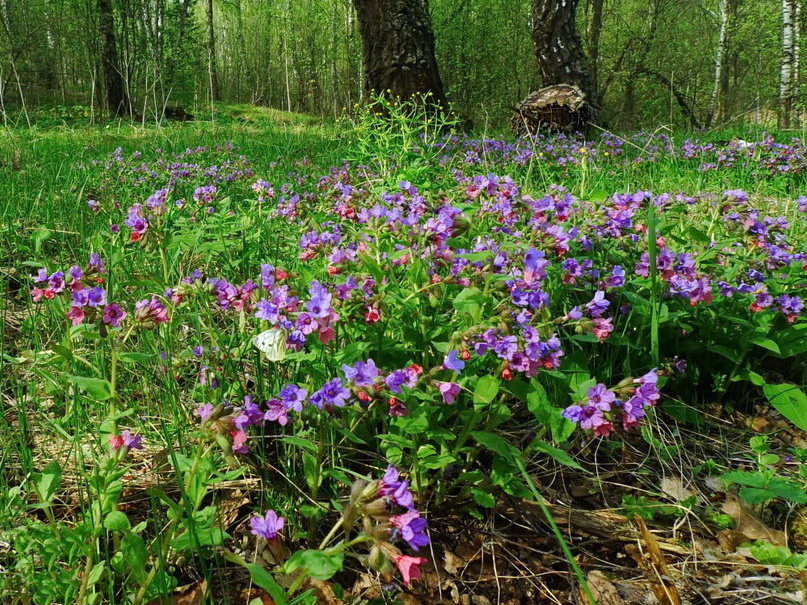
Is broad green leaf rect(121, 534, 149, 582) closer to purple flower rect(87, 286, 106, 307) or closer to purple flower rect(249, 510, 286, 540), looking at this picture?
purple flower rect(249, 510, 286, 540)

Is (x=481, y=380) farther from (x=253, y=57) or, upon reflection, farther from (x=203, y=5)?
(x=203, y=5)

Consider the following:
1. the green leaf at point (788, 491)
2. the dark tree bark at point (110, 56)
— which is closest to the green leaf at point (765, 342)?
the green leaf at point (788, 491)

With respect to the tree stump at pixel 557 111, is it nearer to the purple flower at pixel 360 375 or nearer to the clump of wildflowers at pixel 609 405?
the clump of wildflowers at pixel 609 405

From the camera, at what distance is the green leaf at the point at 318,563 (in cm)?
77

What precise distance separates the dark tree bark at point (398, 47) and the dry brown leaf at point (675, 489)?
522 cm

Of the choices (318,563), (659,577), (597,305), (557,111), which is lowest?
(659,577)

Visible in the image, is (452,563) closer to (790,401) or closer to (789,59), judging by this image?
(790,401)

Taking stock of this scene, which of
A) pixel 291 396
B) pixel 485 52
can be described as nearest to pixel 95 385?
pixel 291 396

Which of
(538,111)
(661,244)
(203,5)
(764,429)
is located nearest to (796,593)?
(764,429)

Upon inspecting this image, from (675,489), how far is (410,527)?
0.99 metres

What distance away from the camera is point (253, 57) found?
1162 inches

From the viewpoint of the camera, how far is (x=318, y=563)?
0.78 meters

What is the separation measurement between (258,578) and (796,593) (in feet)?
3.56

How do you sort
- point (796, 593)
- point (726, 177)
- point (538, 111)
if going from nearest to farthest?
point (796, 593), point (726, 177), point (538, 111)
